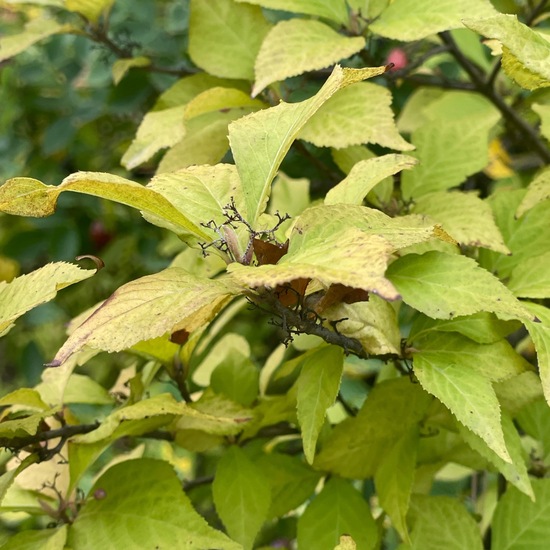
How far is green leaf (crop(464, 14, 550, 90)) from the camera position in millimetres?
481

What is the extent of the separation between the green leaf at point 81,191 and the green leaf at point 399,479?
307 millimetres

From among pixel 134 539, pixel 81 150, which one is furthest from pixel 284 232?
pixel 81 150

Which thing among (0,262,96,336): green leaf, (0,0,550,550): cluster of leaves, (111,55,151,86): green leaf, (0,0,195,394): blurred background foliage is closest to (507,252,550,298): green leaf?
(0,0,550,550): cluster of leaves

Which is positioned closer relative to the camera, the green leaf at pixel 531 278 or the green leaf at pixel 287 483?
the green leaf at pixel 531 278

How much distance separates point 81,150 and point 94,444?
1013 millimetres

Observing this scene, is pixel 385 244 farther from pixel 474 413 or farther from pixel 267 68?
pixel 267 68

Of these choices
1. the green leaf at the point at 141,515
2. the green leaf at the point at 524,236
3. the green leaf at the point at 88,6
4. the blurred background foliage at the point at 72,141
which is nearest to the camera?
the green leaf at the point at 141,515

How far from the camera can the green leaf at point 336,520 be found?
699 millimetres

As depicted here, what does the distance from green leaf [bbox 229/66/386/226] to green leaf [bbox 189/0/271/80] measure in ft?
0.93

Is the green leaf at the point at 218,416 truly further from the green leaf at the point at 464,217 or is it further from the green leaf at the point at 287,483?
the green leaf at the point at 464,217

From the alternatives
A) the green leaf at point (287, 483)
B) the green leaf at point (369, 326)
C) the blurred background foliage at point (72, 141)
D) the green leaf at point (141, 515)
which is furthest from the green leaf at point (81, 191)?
the blurred background foliage at point (72, 141)

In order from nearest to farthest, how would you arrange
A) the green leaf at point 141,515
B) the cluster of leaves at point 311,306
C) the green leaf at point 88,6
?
1. the cluster of leaves at point 311,306
2. the green leaf at point 141,515
3. the green leaf at point 88,6

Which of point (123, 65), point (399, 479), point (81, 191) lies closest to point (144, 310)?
point (81, 191)

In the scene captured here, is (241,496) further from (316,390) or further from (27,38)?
(27,38)
